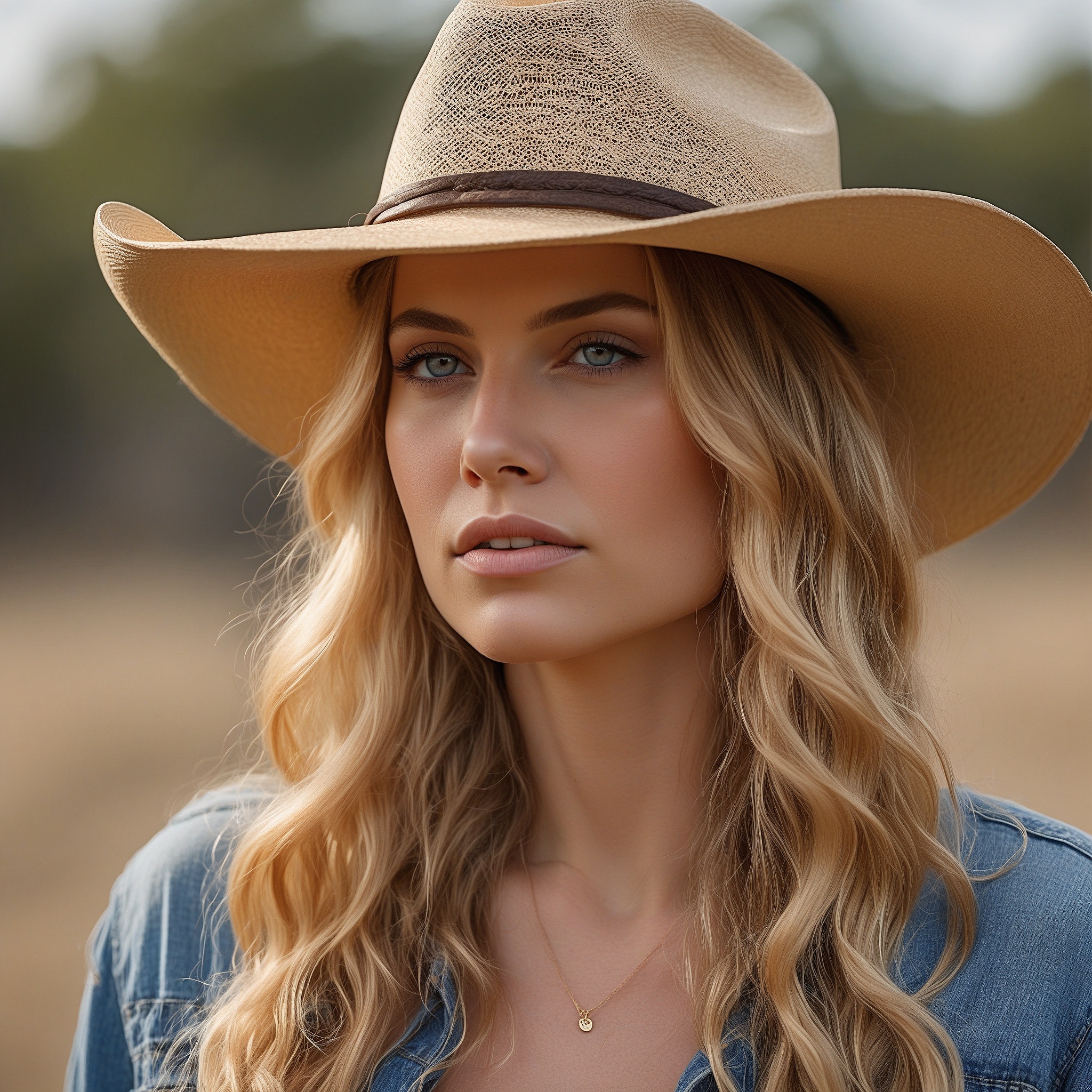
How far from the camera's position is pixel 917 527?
213 cm

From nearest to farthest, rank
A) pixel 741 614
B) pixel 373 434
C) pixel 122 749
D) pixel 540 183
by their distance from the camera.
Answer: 1. pixel 540 183
2. pixel 741 614
3. pixel 373 434
4. pixel 122 749

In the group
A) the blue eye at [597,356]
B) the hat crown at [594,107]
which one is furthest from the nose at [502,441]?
the hat crown at [594,107]

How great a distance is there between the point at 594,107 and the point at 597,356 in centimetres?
36

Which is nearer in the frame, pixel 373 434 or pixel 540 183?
pixel 540 183

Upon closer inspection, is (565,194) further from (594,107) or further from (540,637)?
(540,637)

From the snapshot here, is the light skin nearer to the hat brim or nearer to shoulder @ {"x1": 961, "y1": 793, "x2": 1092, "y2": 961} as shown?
the hat brim

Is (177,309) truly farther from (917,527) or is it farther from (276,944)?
(917,527)

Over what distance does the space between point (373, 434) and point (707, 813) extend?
33.6 inches

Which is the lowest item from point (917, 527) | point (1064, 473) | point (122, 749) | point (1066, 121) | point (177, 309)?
point (122, 749)

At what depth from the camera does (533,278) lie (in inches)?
68.1

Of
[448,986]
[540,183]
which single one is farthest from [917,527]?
[448,986]

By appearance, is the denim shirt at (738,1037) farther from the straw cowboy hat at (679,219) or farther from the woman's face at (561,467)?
the straw cowboy hat at (679,219)

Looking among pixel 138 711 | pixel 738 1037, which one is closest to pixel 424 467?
pixel 738 1037

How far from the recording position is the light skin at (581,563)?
1709 mm
